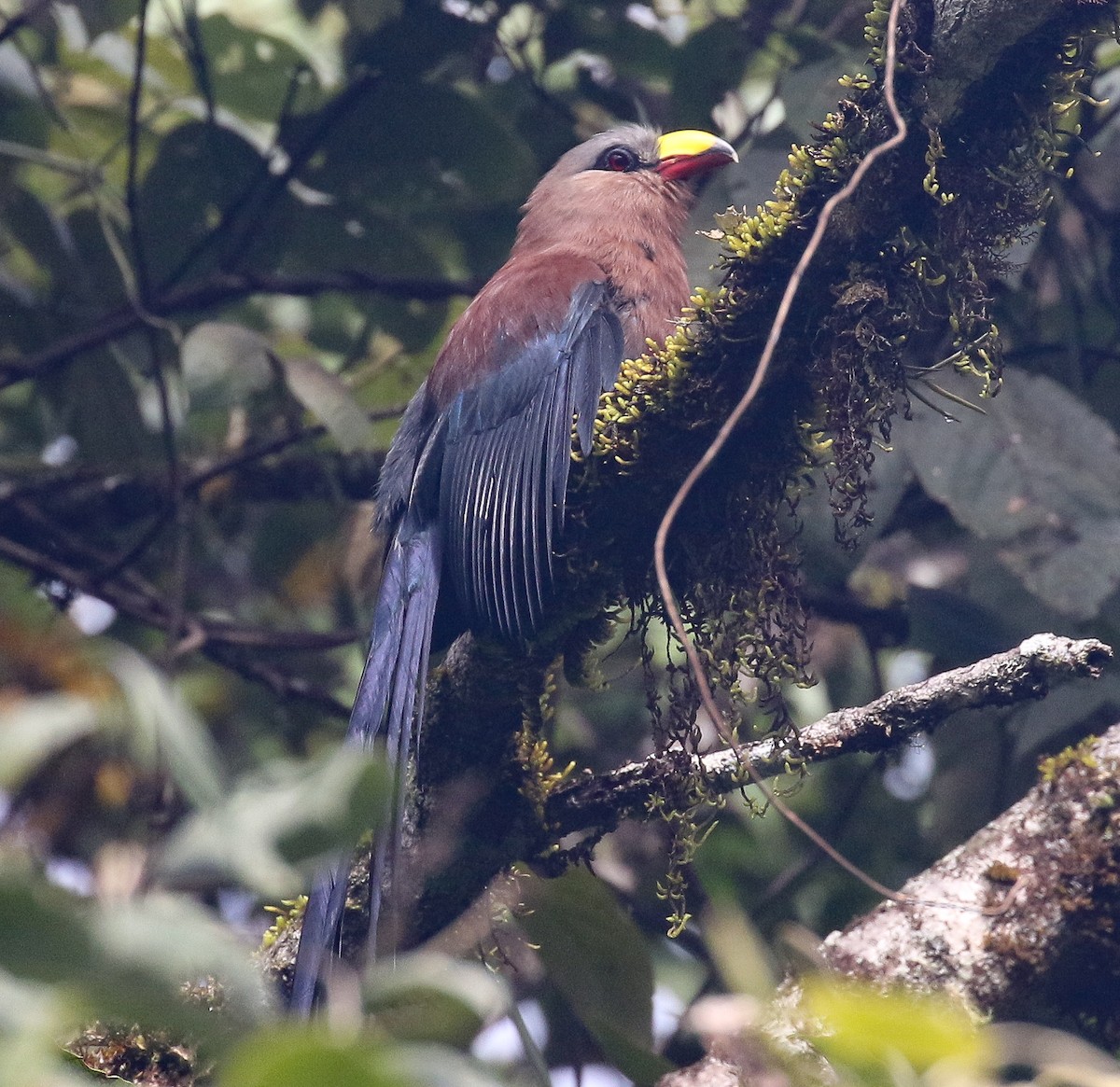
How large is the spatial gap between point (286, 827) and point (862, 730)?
148 centimetres

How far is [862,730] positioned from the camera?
2061mm

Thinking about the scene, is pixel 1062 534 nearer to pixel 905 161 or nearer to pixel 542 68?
pixel 905 161

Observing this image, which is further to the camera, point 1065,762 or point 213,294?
point 213,294

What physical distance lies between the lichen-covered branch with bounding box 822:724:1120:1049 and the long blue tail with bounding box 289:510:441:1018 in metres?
0.77

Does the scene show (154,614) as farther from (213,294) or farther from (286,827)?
(286,827)

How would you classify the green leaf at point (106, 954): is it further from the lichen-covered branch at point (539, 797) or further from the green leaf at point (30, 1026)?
the lichen-covered branch at point (539, 797)

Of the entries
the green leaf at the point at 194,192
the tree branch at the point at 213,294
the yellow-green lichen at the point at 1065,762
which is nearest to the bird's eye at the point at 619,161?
the tree branch at the point at 213,294

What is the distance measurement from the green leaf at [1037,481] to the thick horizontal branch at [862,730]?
71 centimetres

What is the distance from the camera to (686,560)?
2373 mm

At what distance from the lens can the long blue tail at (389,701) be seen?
6.48 feet

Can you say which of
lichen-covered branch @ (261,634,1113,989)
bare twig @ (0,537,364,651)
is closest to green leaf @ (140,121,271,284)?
bare twig @ (0,537,364,651)

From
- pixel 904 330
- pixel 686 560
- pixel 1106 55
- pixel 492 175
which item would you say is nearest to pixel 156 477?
pixel 492 175

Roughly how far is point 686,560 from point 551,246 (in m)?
1.40

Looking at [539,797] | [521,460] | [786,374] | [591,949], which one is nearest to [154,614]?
[521,460]
